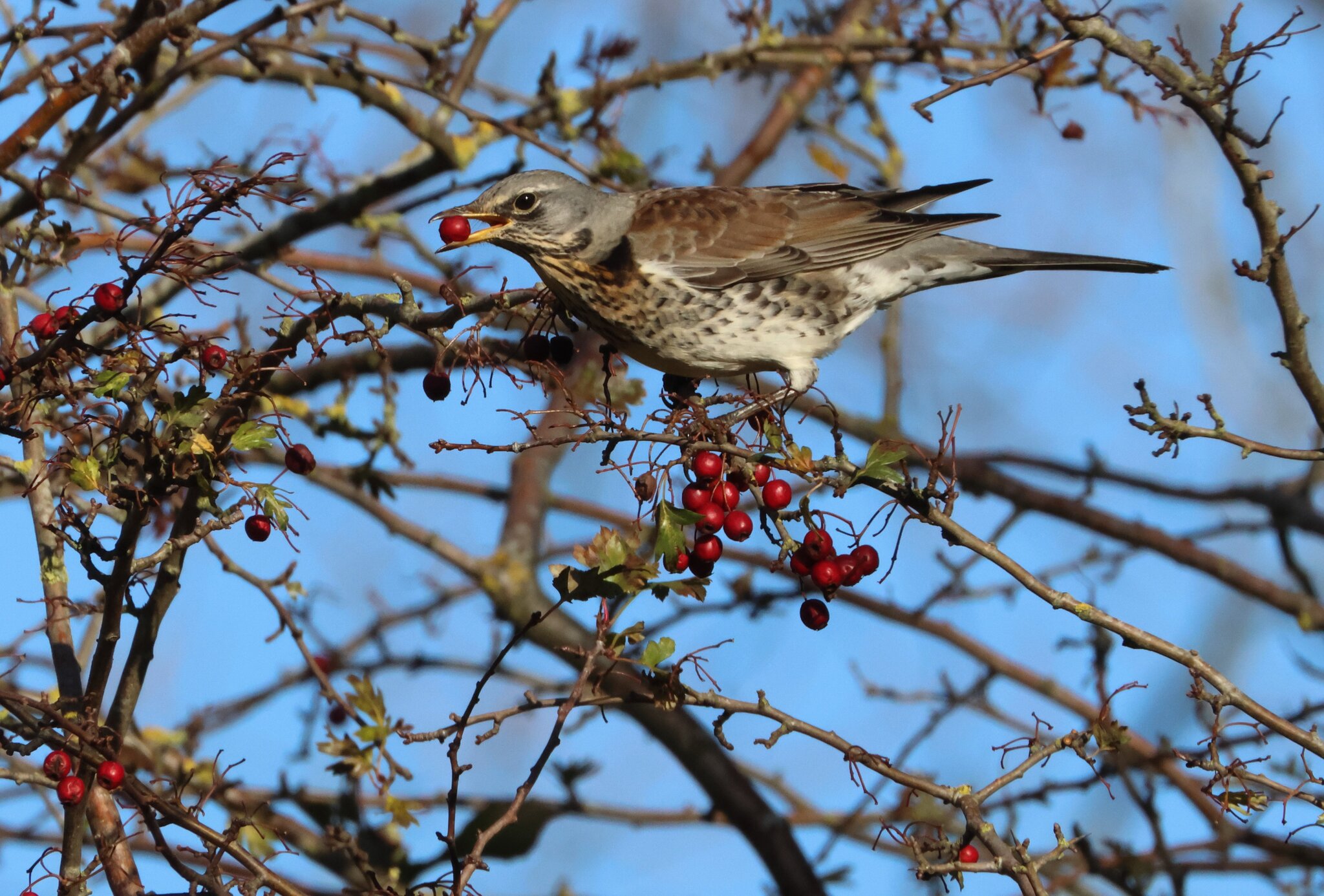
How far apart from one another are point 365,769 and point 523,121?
2.29 meters

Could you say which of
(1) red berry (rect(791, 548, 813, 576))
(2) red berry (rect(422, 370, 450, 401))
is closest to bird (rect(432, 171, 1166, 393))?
(2) red berry (rect(422, 370, 450, 401))

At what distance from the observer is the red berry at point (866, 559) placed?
2.78 meters

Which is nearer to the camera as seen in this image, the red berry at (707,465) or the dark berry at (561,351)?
the red berry at (707,465)

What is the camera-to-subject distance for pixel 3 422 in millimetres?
2279

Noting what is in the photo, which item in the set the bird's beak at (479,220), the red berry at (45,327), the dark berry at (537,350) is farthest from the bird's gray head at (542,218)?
the red berry at (45,327)

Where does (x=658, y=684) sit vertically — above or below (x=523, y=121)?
below

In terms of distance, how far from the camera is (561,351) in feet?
10.3

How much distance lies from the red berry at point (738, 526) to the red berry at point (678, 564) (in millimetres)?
118

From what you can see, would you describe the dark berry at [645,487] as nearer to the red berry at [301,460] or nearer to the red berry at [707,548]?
the red berry at [707,548]

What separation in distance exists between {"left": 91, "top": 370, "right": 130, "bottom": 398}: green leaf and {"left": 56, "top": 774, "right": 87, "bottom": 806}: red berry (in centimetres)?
67

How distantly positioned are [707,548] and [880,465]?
0.49 metres

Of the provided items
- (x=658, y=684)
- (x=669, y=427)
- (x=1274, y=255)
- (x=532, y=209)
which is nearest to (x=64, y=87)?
(x=532, y=209)

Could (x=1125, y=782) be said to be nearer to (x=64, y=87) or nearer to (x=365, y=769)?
(x=365, y=769)

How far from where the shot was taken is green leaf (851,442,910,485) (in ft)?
7.91
